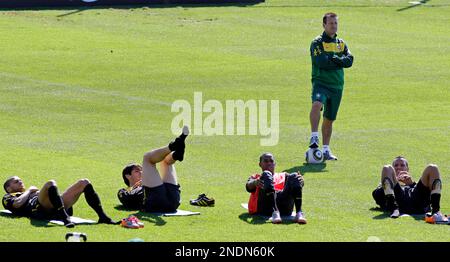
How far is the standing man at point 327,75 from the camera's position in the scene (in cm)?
2333

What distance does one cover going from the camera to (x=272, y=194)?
57.4ft

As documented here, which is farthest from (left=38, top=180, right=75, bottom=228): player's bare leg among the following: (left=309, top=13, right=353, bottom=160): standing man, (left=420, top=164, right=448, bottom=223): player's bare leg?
(left=309, top=13, right=353, bottom=160): standing man

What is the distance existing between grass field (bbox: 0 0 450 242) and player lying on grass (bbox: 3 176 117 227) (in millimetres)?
289

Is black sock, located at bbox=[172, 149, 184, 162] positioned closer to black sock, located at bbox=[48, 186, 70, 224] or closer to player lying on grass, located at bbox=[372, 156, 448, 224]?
black sock, located at bbox=[48, 186, 70, 224]

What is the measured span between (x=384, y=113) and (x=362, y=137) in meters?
3.48

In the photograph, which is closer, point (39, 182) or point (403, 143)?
point (39, 182)

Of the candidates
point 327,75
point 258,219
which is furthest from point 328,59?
point 258,219

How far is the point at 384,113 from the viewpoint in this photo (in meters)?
29.5

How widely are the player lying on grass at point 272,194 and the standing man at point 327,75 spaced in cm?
559

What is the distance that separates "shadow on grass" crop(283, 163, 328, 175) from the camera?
22281 mm

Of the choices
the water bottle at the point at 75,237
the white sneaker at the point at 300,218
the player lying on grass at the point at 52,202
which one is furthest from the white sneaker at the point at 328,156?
the water bottle at the point at 75,237

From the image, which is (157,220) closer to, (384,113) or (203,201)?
(203,201)
